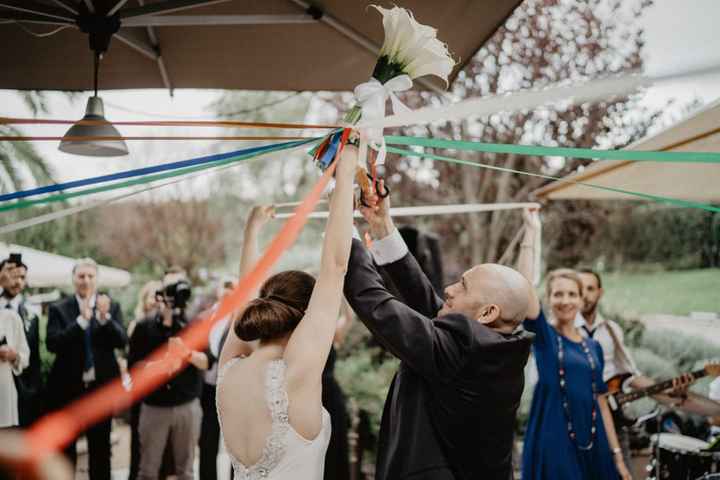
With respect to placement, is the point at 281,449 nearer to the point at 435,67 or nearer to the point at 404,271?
the point at 404,271

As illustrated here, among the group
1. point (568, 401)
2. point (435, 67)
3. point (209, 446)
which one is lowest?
point (209, 446)

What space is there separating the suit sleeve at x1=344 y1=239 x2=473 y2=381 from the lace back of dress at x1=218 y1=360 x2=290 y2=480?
342 mm

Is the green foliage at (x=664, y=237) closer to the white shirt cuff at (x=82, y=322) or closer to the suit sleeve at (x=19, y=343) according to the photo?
the white shirt cuff at (x=82, y=322)

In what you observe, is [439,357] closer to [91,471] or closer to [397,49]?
[397,49]

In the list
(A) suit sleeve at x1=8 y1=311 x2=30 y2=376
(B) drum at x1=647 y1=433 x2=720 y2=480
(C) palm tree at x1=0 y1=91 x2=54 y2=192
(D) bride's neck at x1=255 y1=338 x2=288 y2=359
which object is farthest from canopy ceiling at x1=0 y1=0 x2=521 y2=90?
(C) palm tree at x1=0 y1=91 x2=54 y2=192

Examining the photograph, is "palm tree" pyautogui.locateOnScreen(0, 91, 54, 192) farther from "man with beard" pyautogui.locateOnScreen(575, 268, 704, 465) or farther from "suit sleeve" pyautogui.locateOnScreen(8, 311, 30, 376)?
"man with beard" pyautogui.locateOnScreen(575, 268, 704, 465)

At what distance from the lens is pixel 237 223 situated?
50.2 ft

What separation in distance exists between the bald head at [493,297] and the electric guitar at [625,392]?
7.45ft

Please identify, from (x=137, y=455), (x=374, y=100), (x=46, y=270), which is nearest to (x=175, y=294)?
(x=137, y=455)

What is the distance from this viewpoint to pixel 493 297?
7.25 ft

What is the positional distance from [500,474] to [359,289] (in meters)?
0.87

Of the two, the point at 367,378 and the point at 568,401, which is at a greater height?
the point at 568,401

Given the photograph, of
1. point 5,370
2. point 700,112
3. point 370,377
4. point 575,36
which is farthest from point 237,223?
point 700,112

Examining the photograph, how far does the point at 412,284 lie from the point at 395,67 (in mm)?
983
